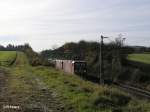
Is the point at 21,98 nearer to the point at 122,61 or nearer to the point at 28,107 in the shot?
the point at 28,107

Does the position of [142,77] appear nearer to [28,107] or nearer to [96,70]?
[96,70]

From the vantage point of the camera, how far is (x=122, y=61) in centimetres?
6962

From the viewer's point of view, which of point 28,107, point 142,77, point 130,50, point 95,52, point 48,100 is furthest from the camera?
point 130,50

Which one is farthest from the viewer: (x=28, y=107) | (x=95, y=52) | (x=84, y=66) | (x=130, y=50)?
(x=130, y=50)

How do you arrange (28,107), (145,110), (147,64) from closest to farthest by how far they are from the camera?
(145,110)
(28,107)
(147,64)

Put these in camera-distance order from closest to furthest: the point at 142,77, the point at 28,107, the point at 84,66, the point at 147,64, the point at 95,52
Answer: the point at 28,107, the point at 84,66, the point at 142,77, the point at 147,64, the point at 95,52

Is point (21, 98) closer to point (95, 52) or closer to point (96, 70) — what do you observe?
point (96, 70)

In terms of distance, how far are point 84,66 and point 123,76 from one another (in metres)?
14.5

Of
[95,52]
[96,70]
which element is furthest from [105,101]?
[95,52]

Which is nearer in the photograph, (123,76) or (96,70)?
(123,76)

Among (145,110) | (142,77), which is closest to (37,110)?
(145,110)

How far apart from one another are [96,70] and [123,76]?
298 inches

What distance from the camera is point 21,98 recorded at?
1636 cm

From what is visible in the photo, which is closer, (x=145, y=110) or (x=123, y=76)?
(x=145, y=110)
